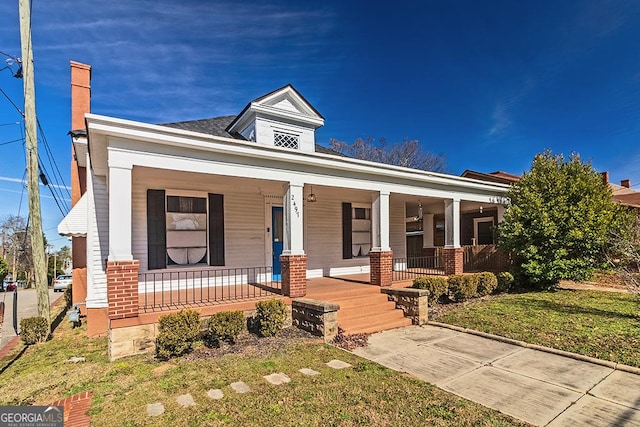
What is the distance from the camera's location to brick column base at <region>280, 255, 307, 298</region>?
25.5 ft

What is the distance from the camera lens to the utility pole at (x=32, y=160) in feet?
27.2

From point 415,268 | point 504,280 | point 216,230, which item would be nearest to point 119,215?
point 216,230

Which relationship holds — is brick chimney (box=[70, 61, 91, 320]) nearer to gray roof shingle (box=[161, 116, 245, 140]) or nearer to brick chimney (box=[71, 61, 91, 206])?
brick chimney (box=[71, 61, 91, 206])

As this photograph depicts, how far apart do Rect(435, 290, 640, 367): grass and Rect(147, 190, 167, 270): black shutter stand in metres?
7.12

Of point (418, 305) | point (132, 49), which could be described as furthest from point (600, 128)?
point (132, 49)

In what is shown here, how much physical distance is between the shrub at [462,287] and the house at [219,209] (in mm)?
1787

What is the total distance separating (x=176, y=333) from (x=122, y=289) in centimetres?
131

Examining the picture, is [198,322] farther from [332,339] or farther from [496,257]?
[496,257]

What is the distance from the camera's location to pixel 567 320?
749 cm

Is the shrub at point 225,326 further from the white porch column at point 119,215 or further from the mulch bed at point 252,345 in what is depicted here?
the white porch column at point 119,215

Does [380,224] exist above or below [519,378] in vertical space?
above

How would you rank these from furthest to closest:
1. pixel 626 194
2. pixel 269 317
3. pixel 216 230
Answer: pixel 626 194
pixel 216 230
pixel 269 317

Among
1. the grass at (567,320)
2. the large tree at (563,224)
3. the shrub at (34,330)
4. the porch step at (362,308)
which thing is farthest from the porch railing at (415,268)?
the shrub at (34,330)

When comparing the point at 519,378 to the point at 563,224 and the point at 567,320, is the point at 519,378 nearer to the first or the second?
the point at 567,320
